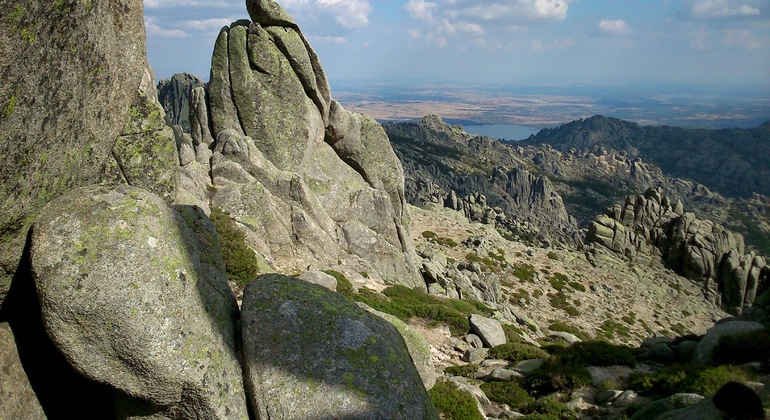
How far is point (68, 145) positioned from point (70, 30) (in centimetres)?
206

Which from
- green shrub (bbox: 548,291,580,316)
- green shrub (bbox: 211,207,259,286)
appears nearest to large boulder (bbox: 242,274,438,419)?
green shrub (bbox: 211,207,259,286)

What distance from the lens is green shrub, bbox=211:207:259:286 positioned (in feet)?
53.9

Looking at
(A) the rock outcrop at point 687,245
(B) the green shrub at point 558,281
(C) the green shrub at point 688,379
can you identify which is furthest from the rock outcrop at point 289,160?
(A) the rock outcrop at point 687,245

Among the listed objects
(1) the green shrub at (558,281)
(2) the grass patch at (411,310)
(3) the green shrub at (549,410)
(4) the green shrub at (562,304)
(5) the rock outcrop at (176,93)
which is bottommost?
(4) the green shrub at (562,304)

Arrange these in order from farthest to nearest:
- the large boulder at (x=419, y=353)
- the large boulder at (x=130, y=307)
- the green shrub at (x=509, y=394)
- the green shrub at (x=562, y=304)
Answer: the green shrub at (x=562, y=304) < the green shrub at (x=509, y=394) < the large boulder at (x=419, y=353) < the large boulder at (x=130, y=307)

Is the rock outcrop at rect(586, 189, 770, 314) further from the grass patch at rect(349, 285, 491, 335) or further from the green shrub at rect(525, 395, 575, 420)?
the green shrub at rect(525, 395, 575, 420)

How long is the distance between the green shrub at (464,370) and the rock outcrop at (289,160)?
9906 mm

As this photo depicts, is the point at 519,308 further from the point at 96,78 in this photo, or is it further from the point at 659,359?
the point at 96,78

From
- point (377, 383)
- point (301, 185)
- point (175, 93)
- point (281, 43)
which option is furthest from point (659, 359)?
point (175, 93)

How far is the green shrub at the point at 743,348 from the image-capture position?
623 inches

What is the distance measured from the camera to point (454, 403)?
13.1 m

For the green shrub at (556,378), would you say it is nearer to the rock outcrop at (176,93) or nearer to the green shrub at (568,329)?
the green shrub at (568,329)

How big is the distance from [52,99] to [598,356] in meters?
21.1

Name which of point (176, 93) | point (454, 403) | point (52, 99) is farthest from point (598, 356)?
point (176, 93)
